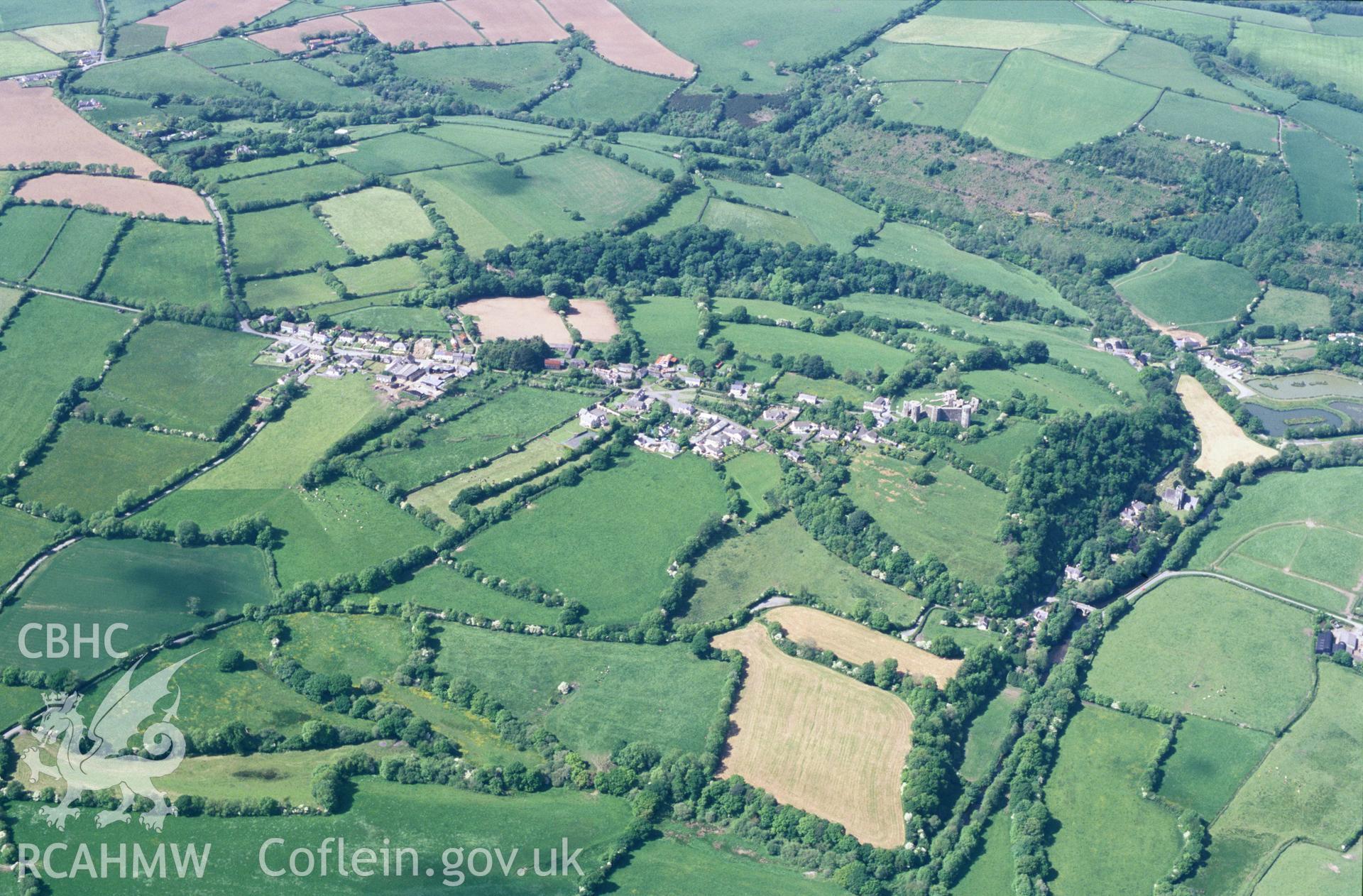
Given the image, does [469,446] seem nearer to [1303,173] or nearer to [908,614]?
[908,614]

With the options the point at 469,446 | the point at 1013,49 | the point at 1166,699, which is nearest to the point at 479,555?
the point at 469,446

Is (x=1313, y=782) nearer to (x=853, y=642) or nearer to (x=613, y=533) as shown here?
(x=853, y=642)

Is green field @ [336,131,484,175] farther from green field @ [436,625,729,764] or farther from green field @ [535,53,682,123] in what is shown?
green field @ [436,625,729,764]

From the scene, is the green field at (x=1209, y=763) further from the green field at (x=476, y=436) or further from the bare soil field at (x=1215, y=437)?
the green field at (x=476, y=436)

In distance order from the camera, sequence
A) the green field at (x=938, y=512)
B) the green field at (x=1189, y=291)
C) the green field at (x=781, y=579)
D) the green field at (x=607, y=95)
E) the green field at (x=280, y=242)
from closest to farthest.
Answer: the green field at (x=781, y=579) < the green field at (x=938, y=512) < the green field at (x=280, y=242) < the green field at (x=1189, y=291) < the green field at (x=607, y=95)

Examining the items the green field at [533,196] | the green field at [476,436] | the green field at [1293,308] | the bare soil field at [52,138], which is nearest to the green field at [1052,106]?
the green field at [1293,308]
